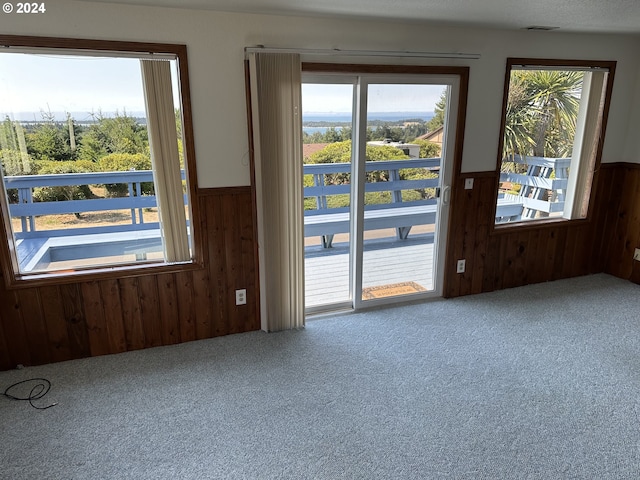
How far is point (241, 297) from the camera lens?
10.7ft

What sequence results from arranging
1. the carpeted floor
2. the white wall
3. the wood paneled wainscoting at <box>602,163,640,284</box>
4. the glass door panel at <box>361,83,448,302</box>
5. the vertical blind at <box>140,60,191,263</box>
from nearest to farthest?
the carpeted floor, the white wall, the vertical blind at <box>140,60,191,263</box>, the glass door panel at <box>361,83,448,302</box>, the wood paneled wainscoting at <box>602,163,640,284</box>

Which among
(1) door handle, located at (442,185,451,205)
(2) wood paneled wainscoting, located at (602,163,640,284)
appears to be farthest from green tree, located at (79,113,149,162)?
(2) wood paneled wainscoting, located at (602,163,640,284)

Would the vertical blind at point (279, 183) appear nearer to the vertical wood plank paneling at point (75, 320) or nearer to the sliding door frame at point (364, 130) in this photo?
the sliding door frame at point (364, 130)

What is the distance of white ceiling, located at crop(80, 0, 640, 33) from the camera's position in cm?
240

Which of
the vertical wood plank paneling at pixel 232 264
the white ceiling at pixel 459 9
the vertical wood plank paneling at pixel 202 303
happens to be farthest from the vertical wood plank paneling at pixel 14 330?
the white ceiling at pixel 459 9

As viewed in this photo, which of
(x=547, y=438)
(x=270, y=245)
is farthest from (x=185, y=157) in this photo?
(x=547, y=438)

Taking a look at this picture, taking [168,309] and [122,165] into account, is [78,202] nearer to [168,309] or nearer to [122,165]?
[122,165]

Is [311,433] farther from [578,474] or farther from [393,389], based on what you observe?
[578,474]

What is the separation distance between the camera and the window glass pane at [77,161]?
8.50 ft

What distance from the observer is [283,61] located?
285 centimetres

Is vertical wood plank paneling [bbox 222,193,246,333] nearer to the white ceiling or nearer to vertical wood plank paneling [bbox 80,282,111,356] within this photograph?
vertical wood plank paneling [bbox 80,282,111,356]

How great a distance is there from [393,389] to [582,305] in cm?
217

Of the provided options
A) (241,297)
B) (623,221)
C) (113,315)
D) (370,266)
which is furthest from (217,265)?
(623,221)
